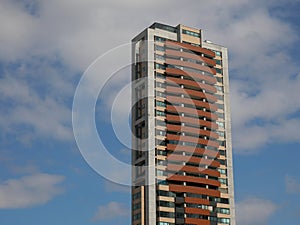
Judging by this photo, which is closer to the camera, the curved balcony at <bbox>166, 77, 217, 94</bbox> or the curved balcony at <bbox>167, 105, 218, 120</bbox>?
the curved balcony at <bbox>167, 105, 218, 120</bbox>

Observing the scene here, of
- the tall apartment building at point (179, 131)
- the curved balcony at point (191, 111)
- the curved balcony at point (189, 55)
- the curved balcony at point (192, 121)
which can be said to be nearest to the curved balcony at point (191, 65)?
the tall apartment building at point (179, 131)

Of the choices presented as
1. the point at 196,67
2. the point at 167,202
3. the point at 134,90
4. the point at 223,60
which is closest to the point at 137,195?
the point at 167,202

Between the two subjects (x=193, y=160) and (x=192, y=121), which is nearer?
(x=193, y=160)

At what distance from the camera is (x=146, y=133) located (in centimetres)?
13412

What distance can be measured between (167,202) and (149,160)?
10922mm

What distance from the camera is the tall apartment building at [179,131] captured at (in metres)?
131

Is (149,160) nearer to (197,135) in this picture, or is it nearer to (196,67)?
(197,135)

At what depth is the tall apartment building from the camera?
130538 mm

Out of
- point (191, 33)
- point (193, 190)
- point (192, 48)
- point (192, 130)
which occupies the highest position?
point (191, 33)

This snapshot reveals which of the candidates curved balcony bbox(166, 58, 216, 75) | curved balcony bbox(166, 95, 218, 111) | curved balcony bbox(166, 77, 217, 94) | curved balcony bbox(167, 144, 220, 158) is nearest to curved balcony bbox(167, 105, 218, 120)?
curved balcony bbox(166, 95, 218, 111)

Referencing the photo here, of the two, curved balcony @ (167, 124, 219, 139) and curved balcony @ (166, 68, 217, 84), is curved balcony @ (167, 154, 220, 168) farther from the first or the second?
curved balcony @ (166, 68, 217, 84)

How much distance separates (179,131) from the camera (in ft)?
453

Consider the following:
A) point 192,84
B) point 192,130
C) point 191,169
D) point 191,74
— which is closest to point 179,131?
point 192,130

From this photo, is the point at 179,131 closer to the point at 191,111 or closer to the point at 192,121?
the point at 192,121
